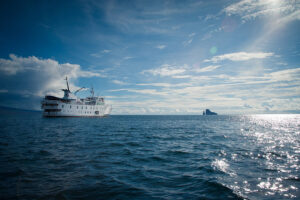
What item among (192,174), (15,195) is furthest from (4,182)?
(192,174)

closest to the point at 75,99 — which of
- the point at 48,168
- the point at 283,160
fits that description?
the point at 48,168

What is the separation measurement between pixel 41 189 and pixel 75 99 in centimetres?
8809

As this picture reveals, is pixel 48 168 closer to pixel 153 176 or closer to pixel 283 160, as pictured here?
pixel 153 176

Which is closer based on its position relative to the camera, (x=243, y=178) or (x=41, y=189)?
(x=41, y=189)

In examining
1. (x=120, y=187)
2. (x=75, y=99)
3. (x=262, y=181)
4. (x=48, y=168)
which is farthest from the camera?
(x=75, y=99)

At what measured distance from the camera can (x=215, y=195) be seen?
6.07 m

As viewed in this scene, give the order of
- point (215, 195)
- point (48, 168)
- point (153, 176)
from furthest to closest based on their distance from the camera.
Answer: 1. point (48, 168)
2. point (153, 176)
3. point (215, 195)

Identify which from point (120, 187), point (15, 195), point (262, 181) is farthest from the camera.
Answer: point (262, 181)

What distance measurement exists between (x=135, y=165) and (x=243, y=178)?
5.88 metres

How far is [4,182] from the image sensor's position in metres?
6.67

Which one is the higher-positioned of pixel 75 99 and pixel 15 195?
pixel 75 99

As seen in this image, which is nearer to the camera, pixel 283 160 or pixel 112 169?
pixel 112 169

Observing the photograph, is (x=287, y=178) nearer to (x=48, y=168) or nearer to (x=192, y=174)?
(x=192, y=174)

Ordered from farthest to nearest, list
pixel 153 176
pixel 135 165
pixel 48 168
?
pixel 135 165 → pixel 48 168 → pixel 153 176
